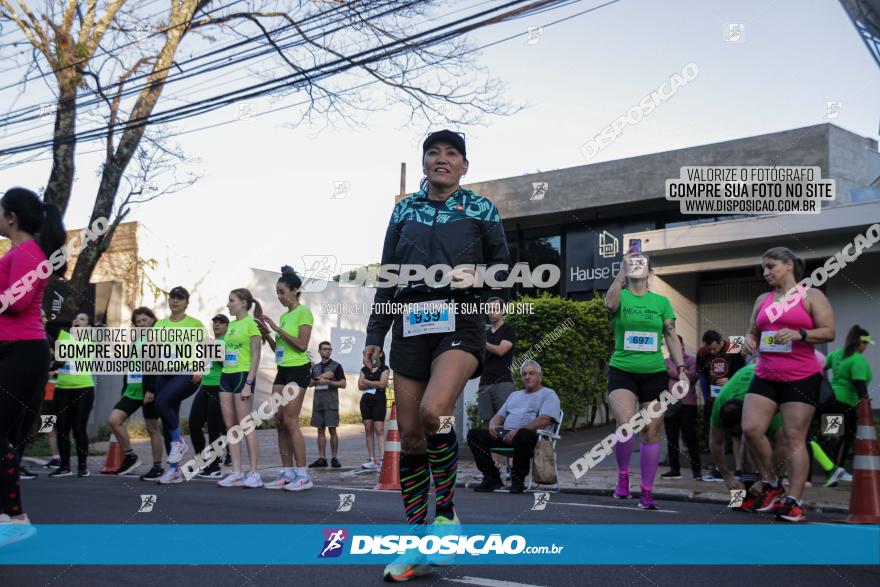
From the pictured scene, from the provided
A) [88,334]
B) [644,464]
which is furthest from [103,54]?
[644,464]

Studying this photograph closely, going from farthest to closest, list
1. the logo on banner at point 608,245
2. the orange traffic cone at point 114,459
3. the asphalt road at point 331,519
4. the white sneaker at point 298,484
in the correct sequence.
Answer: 1. the logo on banner at point 608,245
2. the orange traffic cone at point 114,459
3. the white sneaker at point 298,484
4. the asphalt road at point 331,519

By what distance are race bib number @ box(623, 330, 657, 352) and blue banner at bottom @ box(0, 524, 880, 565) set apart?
6.09ft

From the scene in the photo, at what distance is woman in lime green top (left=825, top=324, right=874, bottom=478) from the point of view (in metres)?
10.2

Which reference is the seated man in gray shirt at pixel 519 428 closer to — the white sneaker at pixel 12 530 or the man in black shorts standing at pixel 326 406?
the man in black shorts standing at pixel 326 406

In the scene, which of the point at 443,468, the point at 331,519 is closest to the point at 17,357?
the point at 443,468

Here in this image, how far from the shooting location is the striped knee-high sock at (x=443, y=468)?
411 cm

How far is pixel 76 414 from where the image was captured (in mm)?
11102

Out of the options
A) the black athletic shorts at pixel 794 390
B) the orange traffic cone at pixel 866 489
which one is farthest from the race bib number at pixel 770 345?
the orange traffic cone at pixel 866 489

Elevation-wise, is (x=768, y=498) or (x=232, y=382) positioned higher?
(x=232, y=382)

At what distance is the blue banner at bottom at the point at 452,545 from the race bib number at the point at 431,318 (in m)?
0.90

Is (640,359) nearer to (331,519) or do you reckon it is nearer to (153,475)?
(331,519)

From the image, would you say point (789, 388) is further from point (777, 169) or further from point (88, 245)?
point (88, 245)

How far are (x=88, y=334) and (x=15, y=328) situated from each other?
7322mm

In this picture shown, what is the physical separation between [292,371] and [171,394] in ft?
5.84
